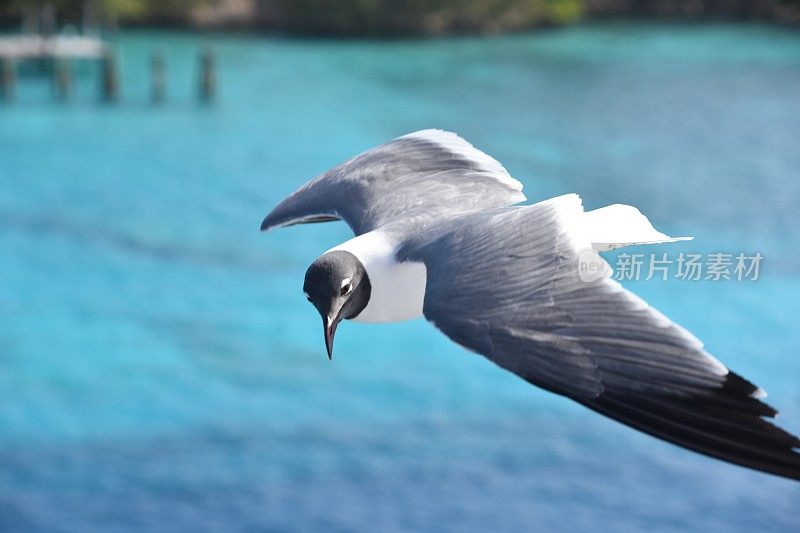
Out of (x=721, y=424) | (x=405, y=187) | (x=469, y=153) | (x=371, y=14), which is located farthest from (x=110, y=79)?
(x=721, y=424)

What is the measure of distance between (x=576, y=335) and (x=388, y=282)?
1.43ft

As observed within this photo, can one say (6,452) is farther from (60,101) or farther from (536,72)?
(536,72)

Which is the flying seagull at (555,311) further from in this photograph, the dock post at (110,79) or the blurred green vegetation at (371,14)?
the blurred green vegetation at (371,14)

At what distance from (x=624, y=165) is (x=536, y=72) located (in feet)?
16.5

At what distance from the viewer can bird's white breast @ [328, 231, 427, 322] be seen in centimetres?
243

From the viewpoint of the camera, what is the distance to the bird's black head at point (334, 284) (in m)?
2.37

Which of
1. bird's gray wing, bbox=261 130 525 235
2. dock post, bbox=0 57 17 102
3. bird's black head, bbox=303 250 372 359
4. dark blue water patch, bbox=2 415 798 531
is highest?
dock post, bbox=0 57 17 102

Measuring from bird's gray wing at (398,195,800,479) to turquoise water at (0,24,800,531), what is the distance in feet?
19.0

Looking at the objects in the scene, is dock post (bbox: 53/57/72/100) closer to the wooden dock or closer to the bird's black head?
the wooden dock

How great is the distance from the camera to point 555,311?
2197 millimetres

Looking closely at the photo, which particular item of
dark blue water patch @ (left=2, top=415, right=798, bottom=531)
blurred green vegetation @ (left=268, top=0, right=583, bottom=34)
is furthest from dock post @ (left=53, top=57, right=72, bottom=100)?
dark blue water patch @ (left=2, top=415, right=798, bottom=531)

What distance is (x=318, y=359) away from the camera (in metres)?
10.0

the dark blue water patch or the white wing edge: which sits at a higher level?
the white wing edge

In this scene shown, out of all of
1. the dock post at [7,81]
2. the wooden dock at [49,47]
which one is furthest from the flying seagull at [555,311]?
the wooden dock at [49,47]
